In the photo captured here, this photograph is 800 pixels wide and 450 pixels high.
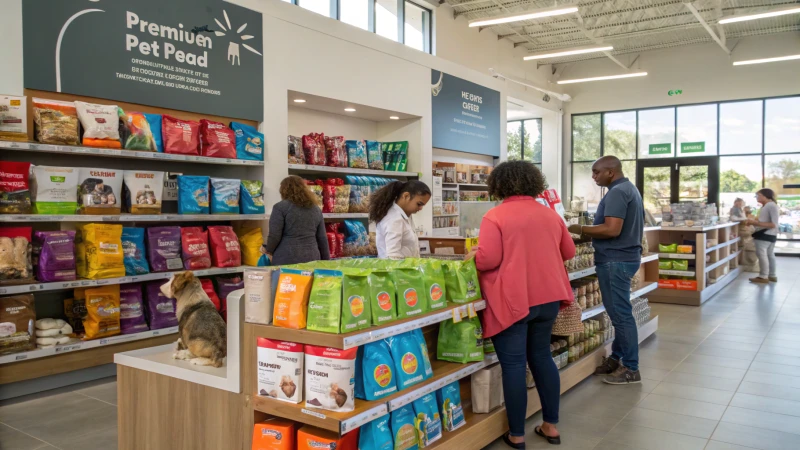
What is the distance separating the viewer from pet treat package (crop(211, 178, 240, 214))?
5.29m

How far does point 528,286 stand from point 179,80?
3.83 m

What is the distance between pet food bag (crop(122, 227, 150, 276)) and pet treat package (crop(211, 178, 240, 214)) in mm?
729

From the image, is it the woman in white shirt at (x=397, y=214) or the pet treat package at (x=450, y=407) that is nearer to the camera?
A: the pet treat package at (x=450, y=407)

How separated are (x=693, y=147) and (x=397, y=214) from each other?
44.7 feet

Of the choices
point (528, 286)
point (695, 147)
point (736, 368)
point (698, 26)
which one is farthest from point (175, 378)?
point (695, 147)

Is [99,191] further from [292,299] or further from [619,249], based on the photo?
[619,249]

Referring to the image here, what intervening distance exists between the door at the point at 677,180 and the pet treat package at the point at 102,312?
13.9 metres

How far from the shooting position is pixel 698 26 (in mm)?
12836

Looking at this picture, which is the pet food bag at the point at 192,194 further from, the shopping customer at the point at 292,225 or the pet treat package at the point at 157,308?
the shopping customer at the point at 292,225

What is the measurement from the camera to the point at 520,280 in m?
3.04

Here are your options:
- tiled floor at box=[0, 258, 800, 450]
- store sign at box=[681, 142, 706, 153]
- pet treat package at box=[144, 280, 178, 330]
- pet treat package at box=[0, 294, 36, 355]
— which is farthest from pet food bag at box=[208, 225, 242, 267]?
store sign at box=[681, 142, 706, 153]

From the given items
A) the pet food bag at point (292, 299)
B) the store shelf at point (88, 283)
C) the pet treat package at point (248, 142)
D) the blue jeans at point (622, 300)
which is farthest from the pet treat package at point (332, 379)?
the pet treat package at point (248, 142)

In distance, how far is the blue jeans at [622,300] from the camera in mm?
4426

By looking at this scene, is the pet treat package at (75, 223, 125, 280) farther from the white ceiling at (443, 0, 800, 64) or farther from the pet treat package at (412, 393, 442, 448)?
the white ceiling at (443, 0, 800, 64)
